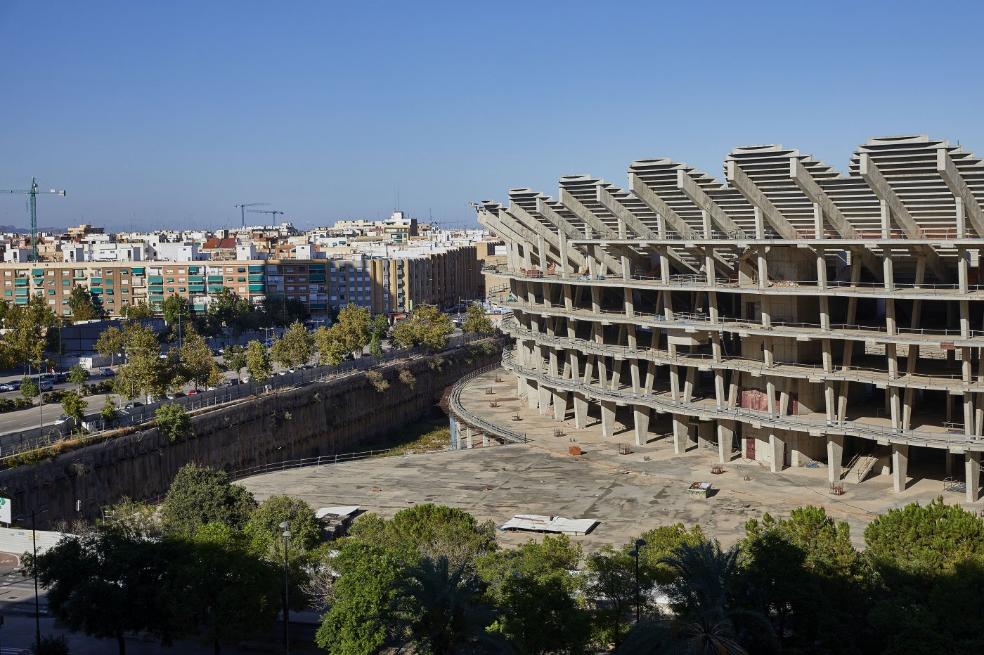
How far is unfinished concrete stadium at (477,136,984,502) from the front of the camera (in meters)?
53.9

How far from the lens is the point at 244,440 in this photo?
83750 mm

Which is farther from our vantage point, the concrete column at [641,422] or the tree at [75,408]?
the concrete column at [641,422]

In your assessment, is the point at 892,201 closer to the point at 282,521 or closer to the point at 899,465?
the point at 899,465

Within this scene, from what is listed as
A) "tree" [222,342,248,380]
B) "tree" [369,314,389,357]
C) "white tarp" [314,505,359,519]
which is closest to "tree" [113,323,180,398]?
"tree" [222,342,248,380]

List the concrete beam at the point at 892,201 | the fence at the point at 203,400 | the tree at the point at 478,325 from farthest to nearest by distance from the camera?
the tree at the point at 478,325
the fence at the point at 203,400
the concrete beam at the point at 892,201

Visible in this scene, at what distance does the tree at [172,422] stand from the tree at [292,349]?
2671cm

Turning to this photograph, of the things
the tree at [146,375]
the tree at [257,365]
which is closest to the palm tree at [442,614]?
the tree at [146,375]

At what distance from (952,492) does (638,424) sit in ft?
66.2

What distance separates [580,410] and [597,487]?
56.4 ft

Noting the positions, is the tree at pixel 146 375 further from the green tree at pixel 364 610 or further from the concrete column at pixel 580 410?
the green tree at pixel 364 610

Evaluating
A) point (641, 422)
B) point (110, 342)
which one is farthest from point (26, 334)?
point (641, 422)

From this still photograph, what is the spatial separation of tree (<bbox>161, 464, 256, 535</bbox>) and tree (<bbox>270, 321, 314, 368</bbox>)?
49.5m

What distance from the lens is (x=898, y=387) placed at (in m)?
57.0

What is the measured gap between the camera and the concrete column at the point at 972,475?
2111 inches
